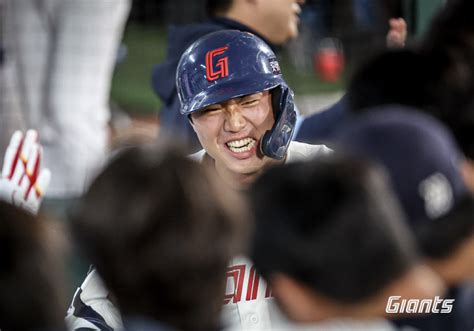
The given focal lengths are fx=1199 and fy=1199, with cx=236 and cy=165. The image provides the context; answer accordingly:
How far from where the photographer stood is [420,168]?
2.12 metres

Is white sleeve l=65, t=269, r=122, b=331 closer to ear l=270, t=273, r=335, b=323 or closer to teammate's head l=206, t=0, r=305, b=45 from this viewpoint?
ear l=270, t=273, r=335, b=323

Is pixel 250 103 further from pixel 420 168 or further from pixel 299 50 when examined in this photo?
pixel 299 50

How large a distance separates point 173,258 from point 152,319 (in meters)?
0.11

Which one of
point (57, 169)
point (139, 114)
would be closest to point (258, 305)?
point (57, 169)

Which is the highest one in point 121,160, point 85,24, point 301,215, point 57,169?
point 85,24

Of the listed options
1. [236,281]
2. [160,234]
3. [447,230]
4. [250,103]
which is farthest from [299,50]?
[160,234]

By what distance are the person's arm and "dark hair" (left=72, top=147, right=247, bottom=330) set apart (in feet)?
6.69

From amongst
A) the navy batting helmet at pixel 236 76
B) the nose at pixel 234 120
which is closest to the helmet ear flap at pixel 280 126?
the navy batting helmet at pixel 236 76

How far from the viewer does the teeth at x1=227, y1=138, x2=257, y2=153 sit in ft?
12.3

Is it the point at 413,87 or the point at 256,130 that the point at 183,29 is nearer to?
the point at 256,130

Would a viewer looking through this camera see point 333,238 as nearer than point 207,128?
Yes

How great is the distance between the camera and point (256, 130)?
3.77 metres

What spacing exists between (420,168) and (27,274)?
721mm

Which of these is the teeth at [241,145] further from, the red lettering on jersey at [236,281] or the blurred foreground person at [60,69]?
the blurred foreground person at [60,69]
